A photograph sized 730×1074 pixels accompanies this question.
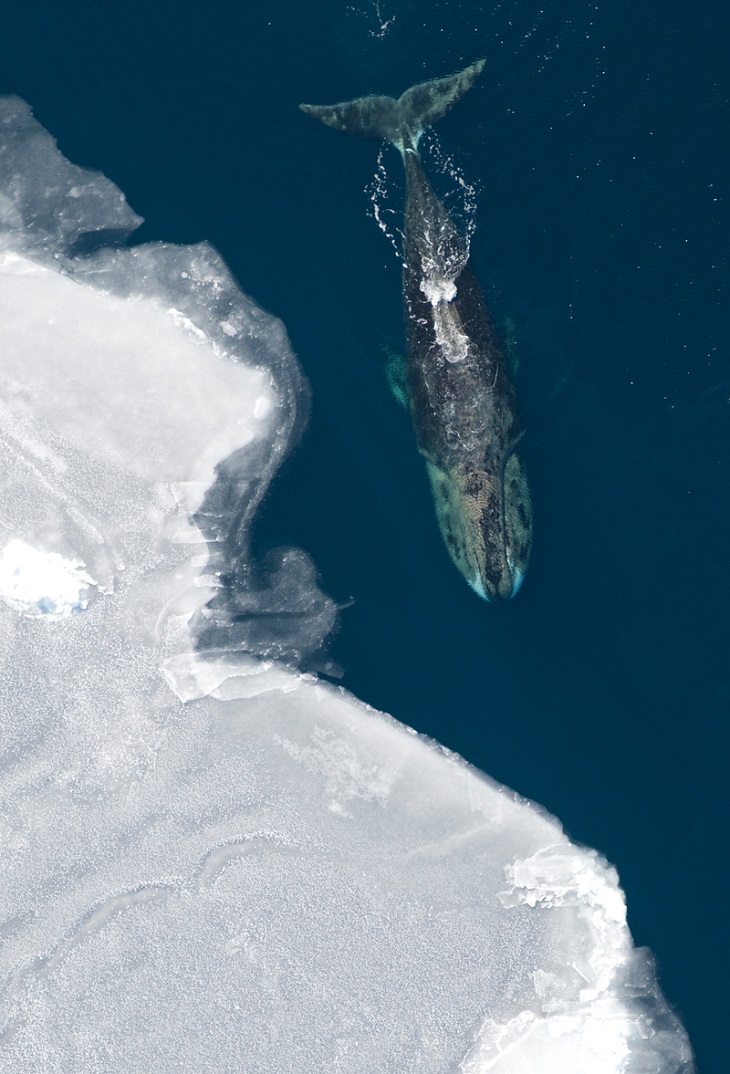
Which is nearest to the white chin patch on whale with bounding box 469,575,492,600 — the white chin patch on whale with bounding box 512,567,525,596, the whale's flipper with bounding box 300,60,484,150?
the white chin patch on whale with bounding box 512,567,525,596

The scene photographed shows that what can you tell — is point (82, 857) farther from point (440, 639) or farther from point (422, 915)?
point (440, 639)

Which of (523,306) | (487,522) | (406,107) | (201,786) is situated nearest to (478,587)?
(487,522)

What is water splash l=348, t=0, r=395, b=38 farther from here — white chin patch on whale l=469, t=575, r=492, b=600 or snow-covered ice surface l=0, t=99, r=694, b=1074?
white chin patch on whale l=469, t=575, r=492, b=600

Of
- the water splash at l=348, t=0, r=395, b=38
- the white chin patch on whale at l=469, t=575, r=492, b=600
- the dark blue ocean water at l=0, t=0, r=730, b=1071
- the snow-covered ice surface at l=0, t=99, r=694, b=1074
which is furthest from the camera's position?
the water splash at l=348, t=0, r=395, b=38

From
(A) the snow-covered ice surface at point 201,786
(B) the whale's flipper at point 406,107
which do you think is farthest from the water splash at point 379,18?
(A) the snow-covered ice surface at point 201,786

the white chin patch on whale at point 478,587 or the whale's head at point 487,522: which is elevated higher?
the whale's head at point 487,522

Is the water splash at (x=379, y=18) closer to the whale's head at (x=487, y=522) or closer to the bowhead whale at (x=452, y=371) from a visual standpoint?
the bowhead whale at (x=452, y=371)

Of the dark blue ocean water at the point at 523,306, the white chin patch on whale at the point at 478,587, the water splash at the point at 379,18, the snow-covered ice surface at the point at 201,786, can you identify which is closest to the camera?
the snow-covered ice surface at the point at 201,786
